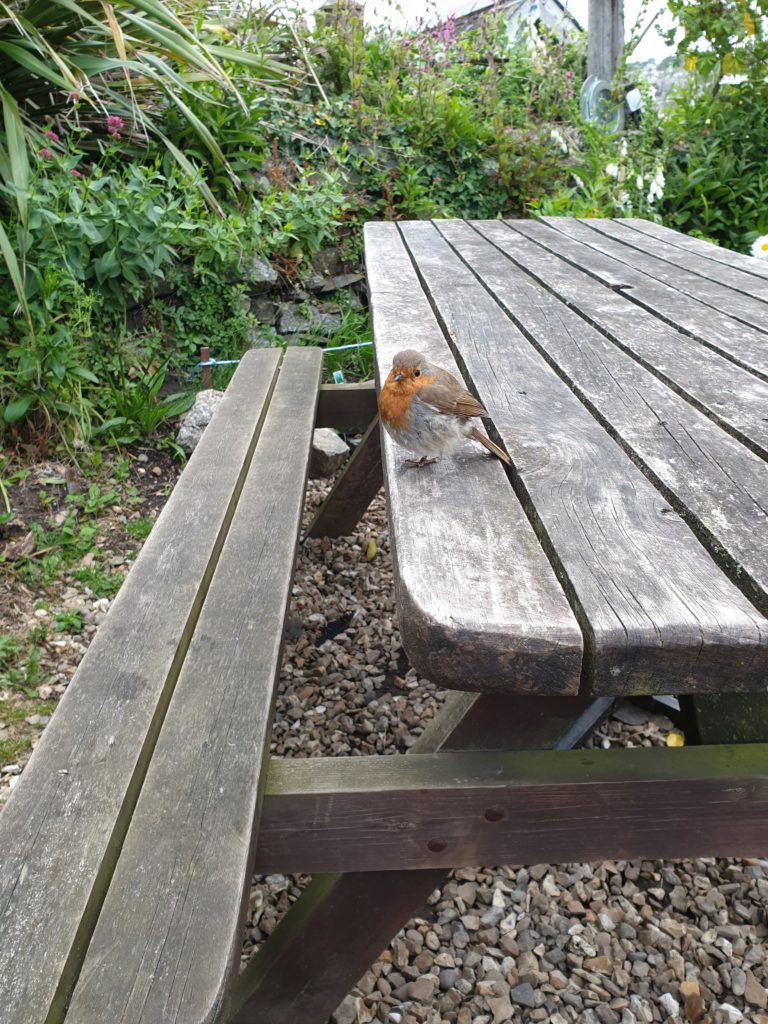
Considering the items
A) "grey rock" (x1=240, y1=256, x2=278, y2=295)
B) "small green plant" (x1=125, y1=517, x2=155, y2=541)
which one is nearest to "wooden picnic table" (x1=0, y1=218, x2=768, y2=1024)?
"small green plant" (x1=125, y1=517, x2=155, y2=541)

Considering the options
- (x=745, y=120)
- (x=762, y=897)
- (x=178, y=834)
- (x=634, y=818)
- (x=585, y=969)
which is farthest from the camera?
(x=745, y=120)

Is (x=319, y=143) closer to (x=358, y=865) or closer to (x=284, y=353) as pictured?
(x=284, y=353)

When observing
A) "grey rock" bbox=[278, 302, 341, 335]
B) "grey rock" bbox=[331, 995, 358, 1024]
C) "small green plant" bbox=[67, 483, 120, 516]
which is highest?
"grey rock" bbox=[278, 302, 341, 335]

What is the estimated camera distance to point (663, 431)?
56.0 inches

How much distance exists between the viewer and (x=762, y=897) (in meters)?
2.11

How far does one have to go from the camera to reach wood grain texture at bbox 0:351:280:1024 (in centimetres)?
91

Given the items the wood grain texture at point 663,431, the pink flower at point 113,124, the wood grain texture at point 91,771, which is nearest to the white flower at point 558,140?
the pink flower at point 113,124

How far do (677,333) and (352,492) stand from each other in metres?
1.70

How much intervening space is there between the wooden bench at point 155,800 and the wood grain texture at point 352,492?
1430 millimetres

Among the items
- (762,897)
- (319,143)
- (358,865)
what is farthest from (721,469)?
(319,143)

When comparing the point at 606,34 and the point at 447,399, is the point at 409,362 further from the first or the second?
the point at 606,34

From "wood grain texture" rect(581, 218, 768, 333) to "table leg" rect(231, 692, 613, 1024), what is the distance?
1.28 m

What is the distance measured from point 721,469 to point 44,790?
1.08 metres

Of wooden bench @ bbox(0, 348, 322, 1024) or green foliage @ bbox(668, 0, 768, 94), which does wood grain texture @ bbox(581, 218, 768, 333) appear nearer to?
wooden bench @ bbox(0, 348, 322, 1024)
